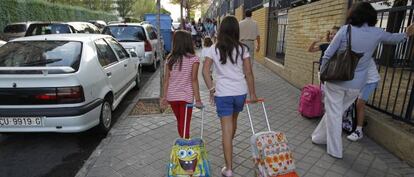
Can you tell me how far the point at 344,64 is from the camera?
127 inches

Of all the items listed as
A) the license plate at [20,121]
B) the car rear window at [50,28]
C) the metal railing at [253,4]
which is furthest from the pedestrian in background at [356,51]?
the car rear window at [50,28]

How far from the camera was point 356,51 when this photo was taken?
10.7 ft

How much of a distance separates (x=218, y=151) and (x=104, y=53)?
2621 millimetres

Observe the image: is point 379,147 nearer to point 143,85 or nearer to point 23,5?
point 143,85

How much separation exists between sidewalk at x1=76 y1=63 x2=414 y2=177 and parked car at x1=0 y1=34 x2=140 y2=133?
526mm

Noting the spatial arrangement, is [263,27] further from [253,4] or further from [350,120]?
[350,120]

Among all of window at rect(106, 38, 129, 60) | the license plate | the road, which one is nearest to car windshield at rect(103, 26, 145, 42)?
window at rect(106, 38, 129, 60)

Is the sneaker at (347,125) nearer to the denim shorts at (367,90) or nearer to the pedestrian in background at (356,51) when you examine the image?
the denim shorts at (367,90)

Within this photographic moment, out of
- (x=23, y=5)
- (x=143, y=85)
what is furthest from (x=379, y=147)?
(x=23, y=5)

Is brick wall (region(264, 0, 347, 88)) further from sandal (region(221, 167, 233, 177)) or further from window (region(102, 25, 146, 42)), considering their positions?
window (region(102, 25, 146, 42))

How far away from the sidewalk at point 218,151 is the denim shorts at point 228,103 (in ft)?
2.60

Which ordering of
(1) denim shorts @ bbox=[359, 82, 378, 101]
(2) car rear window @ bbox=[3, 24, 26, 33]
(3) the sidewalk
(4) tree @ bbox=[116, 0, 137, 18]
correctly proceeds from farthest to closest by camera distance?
(4) tree @ bbox=[116, 0, 137, 18] < (2) car rear window @ bbox=[3, 24, 26, 33] < (1) denim shorts @ bbox=[359, 82, 378, 101] < (3) the sidewalk

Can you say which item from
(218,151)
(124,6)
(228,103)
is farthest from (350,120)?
(124,6)

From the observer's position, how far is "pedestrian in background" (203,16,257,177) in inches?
109
